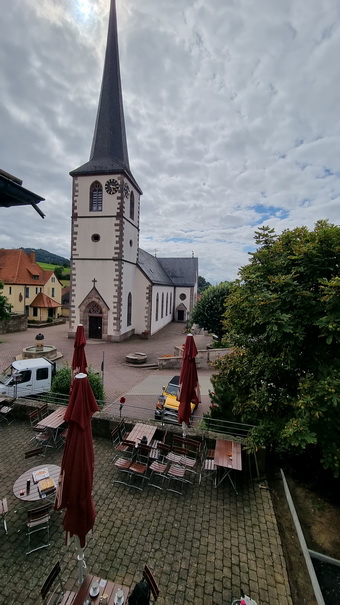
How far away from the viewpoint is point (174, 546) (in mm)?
5191

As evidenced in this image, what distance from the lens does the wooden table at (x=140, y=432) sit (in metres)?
7.61

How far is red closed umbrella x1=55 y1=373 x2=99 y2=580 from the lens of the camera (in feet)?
13.1

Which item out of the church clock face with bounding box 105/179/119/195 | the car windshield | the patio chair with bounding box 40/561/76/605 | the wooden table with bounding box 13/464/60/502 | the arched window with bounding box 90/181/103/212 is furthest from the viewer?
the arched window with bounding box 90/181/103/212

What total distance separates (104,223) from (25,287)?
65.5ft

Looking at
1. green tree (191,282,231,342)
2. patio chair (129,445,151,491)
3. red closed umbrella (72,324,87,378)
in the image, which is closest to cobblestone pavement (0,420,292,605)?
patio chair (129,445,151,491)

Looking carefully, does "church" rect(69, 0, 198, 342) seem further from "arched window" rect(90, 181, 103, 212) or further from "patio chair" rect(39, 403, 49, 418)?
"patio chair" rect(39, 403, 49, 418)

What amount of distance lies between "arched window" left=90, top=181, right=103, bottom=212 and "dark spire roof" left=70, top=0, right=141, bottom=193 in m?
1.71

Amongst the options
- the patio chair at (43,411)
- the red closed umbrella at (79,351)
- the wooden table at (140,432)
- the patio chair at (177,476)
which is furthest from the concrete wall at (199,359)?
the patio chair at (177,476)

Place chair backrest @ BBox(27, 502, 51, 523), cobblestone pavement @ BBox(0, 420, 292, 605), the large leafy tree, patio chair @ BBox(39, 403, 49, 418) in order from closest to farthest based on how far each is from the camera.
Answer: cobblestone pavement @ BBox(0, 420, 292, 605) < the large leafy tree < chair backrest @ BBox(27, 502, 51, 523) < patio chair @ BBox(39, 403, 49, 418)

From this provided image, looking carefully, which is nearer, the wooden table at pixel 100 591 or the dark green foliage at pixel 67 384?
the wooden table at pixel 100 591

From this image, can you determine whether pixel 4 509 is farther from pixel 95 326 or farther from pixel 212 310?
pixel 95 326

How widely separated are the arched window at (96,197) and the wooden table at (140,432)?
2122 centimetres

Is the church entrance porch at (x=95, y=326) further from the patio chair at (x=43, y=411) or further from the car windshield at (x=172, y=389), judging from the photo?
the patio chair at (x=43, y=411)

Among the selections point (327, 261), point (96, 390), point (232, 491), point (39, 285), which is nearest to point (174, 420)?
point (96, 390)
